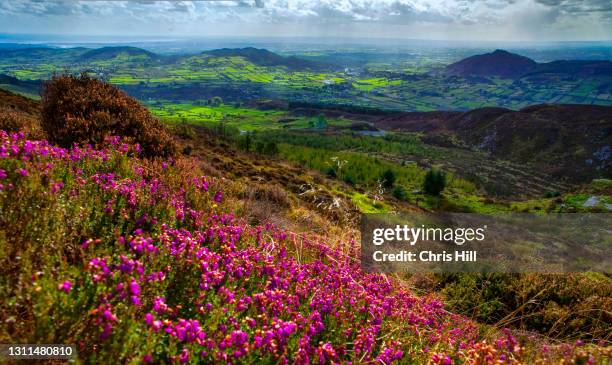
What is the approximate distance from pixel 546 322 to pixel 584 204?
140 ft

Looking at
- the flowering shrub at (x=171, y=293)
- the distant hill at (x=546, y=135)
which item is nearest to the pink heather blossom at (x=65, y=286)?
the flowering shrub at (x=171, y=293)

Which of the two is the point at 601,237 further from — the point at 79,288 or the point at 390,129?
the point at 390,129

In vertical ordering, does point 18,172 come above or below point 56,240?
above

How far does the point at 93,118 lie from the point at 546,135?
454ft

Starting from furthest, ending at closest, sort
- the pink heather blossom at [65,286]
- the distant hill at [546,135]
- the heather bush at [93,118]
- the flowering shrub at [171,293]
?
the distant hill at [546,135] < the heather bush at [93,118] < the flowering shrub at [171,293] < the pink heather blossom at [65,286]

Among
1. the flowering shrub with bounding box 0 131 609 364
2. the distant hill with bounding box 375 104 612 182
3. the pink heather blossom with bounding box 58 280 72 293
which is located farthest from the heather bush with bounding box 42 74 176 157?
the distant hill with bounding box 375 104 612 182

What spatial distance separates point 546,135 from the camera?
121125mm

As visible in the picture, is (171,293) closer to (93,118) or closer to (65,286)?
(65,286)

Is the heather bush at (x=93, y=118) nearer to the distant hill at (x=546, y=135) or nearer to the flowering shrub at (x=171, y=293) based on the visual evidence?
the flowering shrub at (x=171, y=293)

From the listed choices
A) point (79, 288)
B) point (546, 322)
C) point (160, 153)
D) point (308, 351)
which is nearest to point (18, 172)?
point (79, 288)

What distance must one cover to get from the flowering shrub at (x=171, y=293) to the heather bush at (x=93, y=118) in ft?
10.8

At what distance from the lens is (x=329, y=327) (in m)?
3.54

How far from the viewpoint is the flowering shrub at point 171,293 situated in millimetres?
2490

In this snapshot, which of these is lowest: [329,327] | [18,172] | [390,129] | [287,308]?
[390,129]
